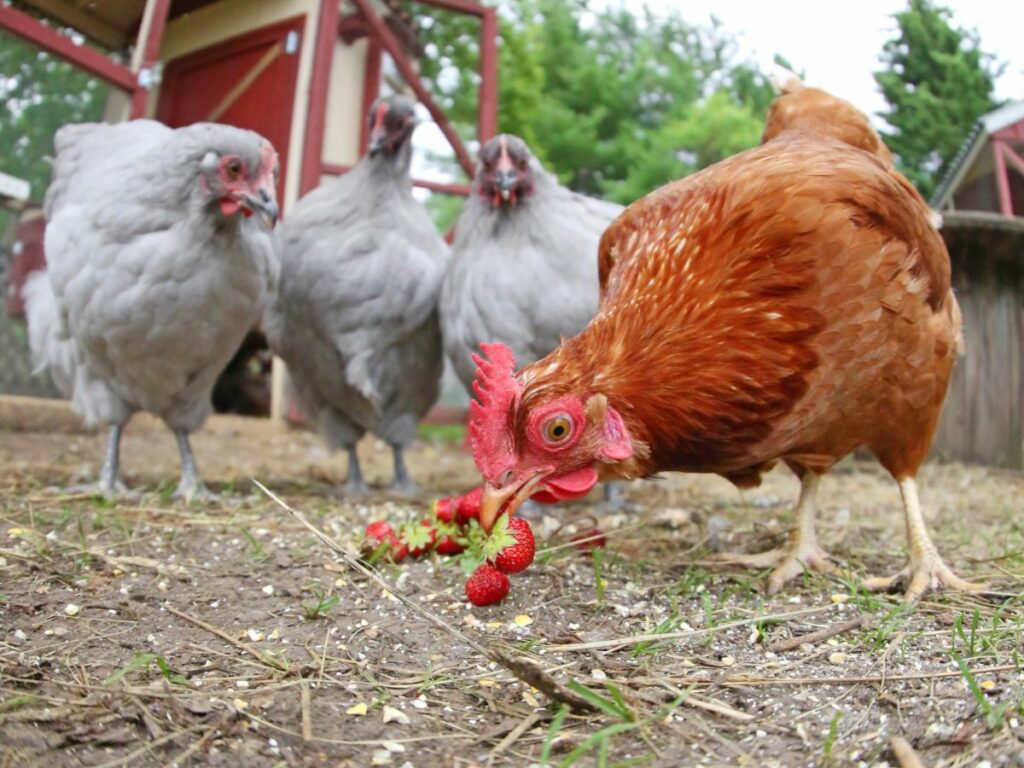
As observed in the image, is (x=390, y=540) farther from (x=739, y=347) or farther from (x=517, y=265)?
(x=517, y=265)

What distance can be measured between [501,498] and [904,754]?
0.86 metres

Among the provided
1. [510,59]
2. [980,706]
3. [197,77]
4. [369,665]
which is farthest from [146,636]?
[510,59]

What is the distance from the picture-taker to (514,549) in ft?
5.95

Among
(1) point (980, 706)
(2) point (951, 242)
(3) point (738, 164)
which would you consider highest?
(2) point (951, 242)

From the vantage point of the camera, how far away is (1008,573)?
2236 mm

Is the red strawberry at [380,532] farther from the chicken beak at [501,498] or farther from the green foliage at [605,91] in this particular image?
the green foliage at [605,91]

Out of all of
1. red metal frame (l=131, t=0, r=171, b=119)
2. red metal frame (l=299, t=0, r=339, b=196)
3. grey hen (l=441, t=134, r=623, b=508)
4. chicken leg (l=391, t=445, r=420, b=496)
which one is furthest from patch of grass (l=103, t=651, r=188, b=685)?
red metal frame (l=299, t=0, r=339, b=196)

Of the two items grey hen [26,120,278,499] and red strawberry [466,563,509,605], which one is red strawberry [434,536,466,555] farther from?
grey hen [26,120,278,499]

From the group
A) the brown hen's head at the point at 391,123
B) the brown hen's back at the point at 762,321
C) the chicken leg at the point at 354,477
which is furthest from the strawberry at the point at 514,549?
the brown hen's head at the point at 391,123

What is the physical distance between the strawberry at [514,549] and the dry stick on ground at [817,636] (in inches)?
21.5

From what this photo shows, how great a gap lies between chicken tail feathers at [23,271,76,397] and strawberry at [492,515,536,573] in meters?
2.28

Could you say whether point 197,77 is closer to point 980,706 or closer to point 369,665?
point 369,665

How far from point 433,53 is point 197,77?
2313 mm

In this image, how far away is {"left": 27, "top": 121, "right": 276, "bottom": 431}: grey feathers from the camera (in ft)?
9.75
